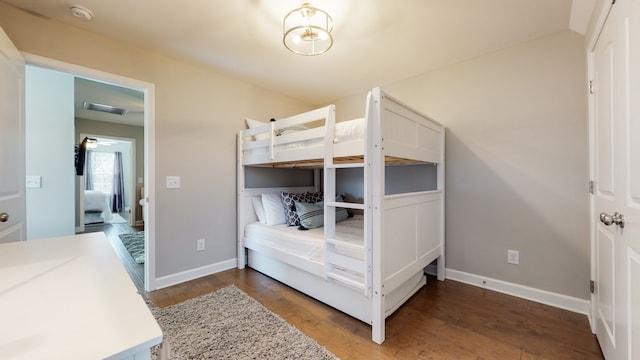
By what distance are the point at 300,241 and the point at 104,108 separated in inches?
177

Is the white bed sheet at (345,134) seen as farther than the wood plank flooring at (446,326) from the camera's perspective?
Yes

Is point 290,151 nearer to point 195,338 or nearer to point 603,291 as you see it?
point 195,338

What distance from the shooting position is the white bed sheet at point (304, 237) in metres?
2.06

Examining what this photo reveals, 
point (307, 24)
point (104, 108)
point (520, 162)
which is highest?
point (104, 108)

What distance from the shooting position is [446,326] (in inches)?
71.5

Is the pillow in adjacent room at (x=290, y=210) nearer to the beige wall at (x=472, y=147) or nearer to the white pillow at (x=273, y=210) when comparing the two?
the white pillow at (x=273, y=210)

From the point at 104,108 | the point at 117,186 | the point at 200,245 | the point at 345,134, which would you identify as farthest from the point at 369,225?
the point at 117,186

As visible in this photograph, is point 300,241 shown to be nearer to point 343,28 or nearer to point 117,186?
point 343,28

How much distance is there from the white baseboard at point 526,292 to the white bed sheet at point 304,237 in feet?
3.82

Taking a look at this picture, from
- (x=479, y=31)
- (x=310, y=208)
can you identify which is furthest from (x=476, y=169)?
(x=310, y=208)

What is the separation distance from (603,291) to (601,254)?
0.21 metres

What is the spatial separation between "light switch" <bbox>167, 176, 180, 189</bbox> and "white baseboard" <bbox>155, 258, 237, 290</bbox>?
0.89m

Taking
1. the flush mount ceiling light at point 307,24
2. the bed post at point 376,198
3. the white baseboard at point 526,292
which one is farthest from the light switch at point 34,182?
the white baseboard at point 526,292

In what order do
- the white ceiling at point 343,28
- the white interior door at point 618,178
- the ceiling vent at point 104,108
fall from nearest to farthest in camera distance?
the white interior door at point 618,178, the white ceiling at point 343,28, the ceiling vent at point 104,108
